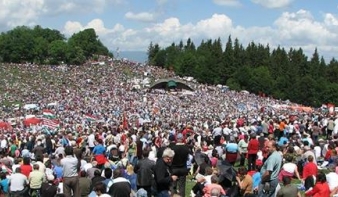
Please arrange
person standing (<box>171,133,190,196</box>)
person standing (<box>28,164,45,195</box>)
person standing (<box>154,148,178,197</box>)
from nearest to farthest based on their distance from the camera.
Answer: person standing (<box>154,148,178,197</box>) → person standing (<box>171,133,190,196</box>) → person standing (<box>28,164,45,195</box>)

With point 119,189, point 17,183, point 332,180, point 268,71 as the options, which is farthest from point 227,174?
point 268,71

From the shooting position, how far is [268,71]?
92375 millimetres

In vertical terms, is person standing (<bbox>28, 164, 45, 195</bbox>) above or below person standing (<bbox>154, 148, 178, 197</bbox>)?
below

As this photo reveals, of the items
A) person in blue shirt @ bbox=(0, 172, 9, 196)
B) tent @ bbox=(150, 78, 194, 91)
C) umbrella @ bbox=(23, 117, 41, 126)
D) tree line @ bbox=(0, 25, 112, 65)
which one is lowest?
umbrella @ bbox=(23, 117, 41, 126)

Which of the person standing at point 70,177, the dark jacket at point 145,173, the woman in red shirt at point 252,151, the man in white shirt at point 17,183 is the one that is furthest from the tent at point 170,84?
the dark jacket at point 145,173

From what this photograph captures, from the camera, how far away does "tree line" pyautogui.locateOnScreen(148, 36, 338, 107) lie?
85.7 m

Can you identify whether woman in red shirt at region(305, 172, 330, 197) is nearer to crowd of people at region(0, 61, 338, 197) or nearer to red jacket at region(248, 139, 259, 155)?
crowd of people at region(0, 61, 338, 197)

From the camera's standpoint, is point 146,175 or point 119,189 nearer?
point 119,189

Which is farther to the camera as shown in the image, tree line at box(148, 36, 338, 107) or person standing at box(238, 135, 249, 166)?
tree line at box(148, 36, 338, 107)

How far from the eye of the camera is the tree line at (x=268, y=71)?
85.7m

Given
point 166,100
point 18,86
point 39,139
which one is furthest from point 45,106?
point 39,139

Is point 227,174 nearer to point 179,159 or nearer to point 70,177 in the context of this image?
point 179,159

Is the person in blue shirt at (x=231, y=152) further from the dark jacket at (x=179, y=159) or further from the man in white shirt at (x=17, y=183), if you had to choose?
the man in white shirt at (x=17, y=183)

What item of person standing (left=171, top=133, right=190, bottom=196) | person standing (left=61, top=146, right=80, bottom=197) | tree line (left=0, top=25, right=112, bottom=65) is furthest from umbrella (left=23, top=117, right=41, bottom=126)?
tree line (left=0, top=25, right=112, bottom=65)
